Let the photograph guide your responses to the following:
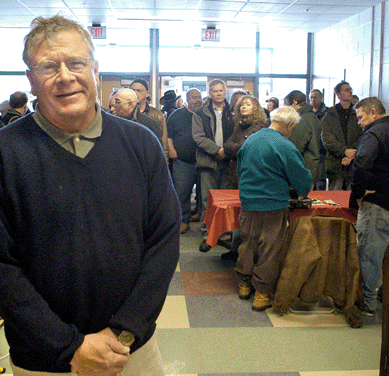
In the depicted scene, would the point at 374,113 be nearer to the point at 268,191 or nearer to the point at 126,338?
the point at 268,191

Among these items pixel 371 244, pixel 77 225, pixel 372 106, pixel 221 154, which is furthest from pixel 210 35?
pixel 77 225

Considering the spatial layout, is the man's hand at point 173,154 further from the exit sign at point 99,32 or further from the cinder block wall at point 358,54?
the exit sign at point 99,32

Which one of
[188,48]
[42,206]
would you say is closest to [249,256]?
[42,206]

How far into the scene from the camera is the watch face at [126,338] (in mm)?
1129

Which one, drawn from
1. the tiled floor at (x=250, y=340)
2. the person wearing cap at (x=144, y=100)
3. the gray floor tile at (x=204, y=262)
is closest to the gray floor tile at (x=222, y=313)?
the tiled floor at (x=250, y=340)

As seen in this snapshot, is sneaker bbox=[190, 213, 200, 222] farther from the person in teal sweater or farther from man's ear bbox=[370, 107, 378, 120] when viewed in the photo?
man's ear bbox=[370, 107, 378, 120]

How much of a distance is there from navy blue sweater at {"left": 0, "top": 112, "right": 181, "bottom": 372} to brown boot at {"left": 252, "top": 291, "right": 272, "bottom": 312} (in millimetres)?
2024

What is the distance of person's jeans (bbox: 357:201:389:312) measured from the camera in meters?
2.96

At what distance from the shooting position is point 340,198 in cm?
361

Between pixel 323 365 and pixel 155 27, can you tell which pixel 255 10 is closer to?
pixel 155 27

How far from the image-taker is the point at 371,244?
118 inches

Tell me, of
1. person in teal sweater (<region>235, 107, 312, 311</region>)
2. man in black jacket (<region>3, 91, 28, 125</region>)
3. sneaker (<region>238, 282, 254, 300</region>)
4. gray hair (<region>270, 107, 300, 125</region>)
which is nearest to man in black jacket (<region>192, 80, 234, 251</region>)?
sneaker (<region>238, 282, 254, 300</region>)

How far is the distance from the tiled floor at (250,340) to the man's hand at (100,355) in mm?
1275

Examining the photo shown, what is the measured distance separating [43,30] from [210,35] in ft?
26.4
